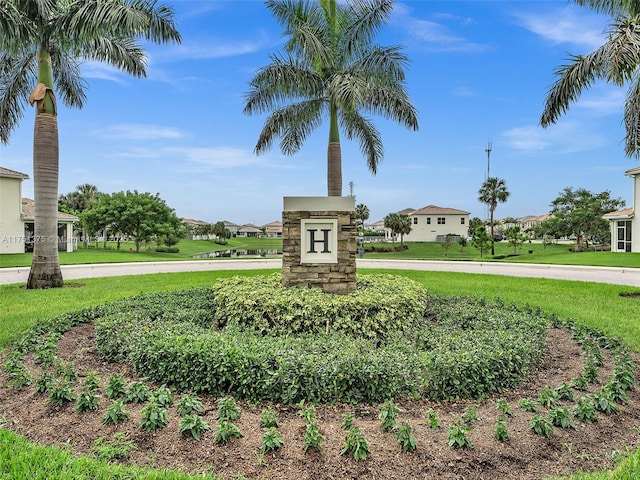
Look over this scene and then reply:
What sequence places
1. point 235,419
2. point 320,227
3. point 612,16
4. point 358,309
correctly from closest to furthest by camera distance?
point 235,419
point 358,309
point 320,227
point 612,16

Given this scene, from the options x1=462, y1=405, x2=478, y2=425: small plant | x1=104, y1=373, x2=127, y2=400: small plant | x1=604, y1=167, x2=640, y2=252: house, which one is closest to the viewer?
x1=462, y1=405, x2=478, y2=425: small plant

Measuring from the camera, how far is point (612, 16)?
414 inches

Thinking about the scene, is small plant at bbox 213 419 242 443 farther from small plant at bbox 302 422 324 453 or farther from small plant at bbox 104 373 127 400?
small plant at bbox 104 373 127 400

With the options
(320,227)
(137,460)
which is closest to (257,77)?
(320,227)

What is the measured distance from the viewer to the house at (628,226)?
2578cm

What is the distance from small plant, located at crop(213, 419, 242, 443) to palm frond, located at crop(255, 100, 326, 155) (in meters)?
11.8

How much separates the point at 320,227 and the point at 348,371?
3333 millimetres

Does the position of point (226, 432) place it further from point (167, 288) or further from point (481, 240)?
point (481, 240)

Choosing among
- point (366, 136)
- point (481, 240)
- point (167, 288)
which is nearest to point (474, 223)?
point (481, 240)

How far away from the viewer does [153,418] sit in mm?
3062

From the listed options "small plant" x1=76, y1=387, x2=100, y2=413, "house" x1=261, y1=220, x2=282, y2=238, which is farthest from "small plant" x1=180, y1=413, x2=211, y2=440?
"house" x1=261, y1=220, x2=282, y2=238

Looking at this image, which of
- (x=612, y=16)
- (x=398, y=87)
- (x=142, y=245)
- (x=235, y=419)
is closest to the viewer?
(x=235, y=419)

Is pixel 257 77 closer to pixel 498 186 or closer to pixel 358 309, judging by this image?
pixel 358 309

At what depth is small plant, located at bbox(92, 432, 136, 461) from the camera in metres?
2.76
